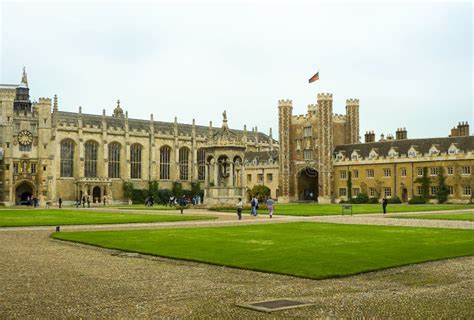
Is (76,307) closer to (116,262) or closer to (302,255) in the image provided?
(116,262)

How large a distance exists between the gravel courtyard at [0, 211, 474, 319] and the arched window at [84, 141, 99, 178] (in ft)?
218

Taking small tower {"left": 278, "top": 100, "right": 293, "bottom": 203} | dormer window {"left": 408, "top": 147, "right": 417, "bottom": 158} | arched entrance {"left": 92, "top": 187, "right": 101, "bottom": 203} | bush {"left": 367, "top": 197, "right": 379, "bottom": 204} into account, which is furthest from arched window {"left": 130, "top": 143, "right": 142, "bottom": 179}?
dormer window {"left": 408, "top": 147, "right": 417, "bottom": 158}

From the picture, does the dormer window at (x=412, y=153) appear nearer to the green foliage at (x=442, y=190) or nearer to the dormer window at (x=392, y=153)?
the dormer window at (x=392, y=153)

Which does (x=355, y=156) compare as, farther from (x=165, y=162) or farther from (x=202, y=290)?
(x=202, y=290)

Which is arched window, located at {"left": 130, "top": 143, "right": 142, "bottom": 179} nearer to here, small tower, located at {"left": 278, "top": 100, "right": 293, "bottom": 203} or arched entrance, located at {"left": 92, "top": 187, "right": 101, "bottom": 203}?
arched entrance, located at {"left": 92, "top": 187, "right": 101, "bottom": 203}

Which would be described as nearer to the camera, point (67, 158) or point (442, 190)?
point (442, 190)

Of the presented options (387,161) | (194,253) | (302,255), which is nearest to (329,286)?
(302,255)

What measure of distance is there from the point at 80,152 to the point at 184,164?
17.8m

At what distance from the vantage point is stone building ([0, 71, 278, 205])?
76.0m

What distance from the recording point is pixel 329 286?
11352 millimetres

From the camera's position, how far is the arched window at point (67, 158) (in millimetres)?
78500

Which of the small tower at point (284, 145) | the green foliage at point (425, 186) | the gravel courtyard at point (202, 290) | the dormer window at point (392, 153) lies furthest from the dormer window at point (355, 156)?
the gravel courtyard at point (202, 290)

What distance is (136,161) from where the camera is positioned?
85.8m

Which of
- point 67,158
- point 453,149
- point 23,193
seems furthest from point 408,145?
point 23,193
